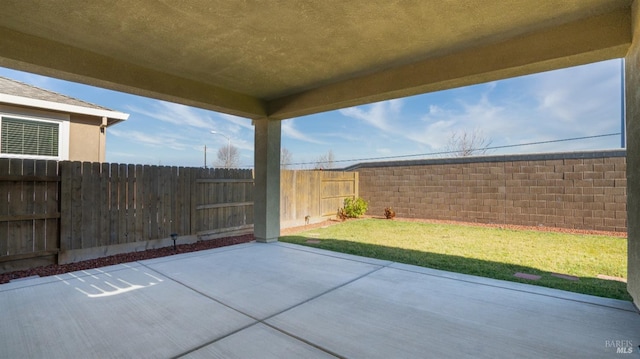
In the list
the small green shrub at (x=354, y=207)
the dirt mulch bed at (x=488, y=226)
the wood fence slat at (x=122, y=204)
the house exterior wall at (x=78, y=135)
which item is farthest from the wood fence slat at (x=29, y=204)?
the small green shrub at (x=354, y=207)

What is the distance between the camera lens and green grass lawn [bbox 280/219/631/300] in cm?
411

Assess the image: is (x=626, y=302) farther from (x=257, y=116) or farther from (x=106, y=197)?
(x=106, y=197)

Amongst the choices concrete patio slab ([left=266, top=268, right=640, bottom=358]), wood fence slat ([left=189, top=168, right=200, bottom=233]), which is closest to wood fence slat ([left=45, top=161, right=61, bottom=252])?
wood fence slat ([left=189, top=168, right=200, bottom=233])

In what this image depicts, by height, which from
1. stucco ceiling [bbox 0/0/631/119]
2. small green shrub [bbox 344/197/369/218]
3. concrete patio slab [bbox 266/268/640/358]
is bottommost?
concrete patio slab [bbox 266/268/640/358]

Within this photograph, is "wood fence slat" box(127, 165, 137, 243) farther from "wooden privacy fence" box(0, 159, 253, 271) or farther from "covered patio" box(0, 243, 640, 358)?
"covered patio" box(0, 243, 640, 358)

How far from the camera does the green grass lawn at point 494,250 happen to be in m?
4.11

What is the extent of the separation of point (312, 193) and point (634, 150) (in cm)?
766

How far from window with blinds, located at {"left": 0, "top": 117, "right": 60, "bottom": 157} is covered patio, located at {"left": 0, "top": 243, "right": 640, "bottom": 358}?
531cm

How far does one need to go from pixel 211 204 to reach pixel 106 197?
212 cm

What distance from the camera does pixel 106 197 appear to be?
16.8ft

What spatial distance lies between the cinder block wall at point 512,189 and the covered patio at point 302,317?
5544mm

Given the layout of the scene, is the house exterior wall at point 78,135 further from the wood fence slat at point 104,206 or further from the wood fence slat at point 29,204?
the wood fence slat at point 29,204

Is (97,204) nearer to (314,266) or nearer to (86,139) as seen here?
(314,266)

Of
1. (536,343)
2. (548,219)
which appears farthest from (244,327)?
(548,219)
